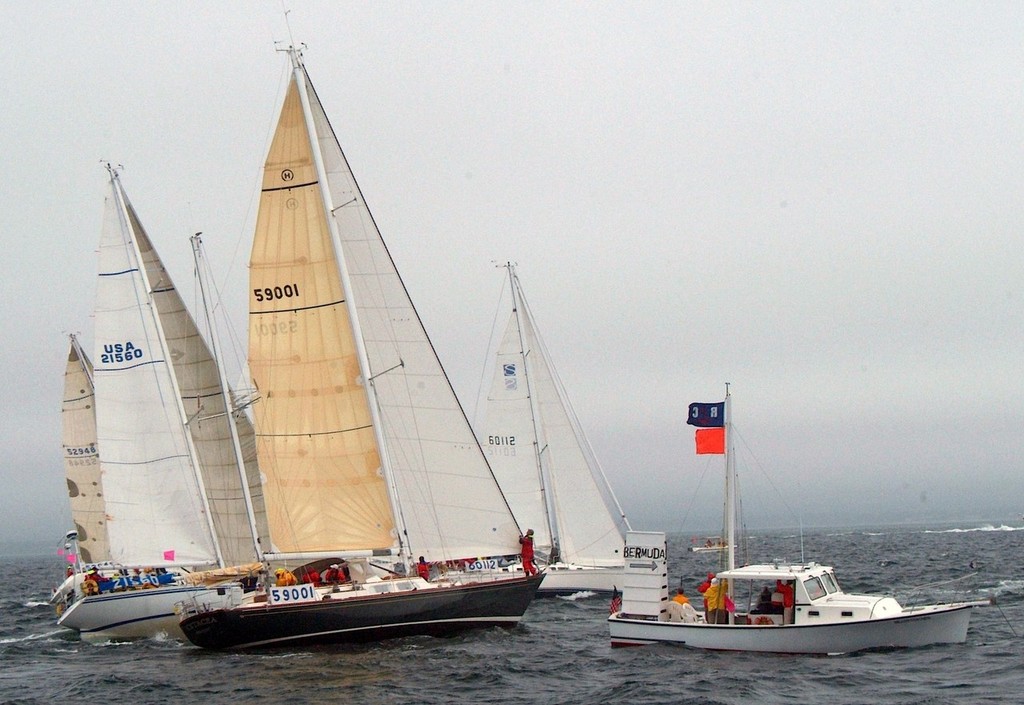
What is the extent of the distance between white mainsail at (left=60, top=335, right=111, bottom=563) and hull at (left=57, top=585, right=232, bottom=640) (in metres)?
11.7

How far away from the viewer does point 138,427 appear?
1278 inches

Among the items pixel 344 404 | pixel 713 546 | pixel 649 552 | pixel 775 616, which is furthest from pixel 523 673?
pixel 713 546

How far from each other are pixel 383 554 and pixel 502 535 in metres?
3.01

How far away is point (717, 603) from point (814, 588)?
205 centimetres

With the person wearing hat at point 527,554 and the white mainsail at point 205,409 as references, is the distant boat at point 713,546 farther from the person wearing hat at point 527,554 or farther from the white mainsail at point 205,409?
the white mainsail at point 205,409

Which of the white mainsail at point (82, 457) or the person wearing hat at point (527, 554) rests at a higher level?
the white mainsail at point (82, 457)

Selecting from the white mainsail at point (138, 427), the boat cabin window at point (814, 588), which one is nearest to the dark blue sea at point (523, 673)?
the boat cabin window at point (814, 588)

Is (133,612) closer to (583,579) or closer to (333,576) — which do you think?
(333,576)

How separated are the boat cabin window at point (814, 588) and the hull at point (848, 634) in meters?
0.80

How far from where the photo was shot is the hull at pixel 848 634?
2250 centimetres

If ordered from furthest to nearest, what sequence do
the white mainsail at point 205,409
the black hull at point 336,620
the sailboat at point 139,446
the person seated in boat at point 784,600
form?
the white mainsail at point 205,409 < the sailboat at point 139,446 < the black hull at point 336,620 < the person seated in boat at point 784,600

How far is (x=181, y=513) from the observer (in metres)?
32.7

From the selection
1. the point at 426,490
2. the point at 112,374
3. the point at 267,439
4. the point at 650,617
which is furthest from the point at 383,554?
the point at 112,374

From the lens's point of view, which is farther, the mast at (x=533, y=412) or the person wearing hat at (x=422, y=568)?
the mast at (x=533, y=412)
